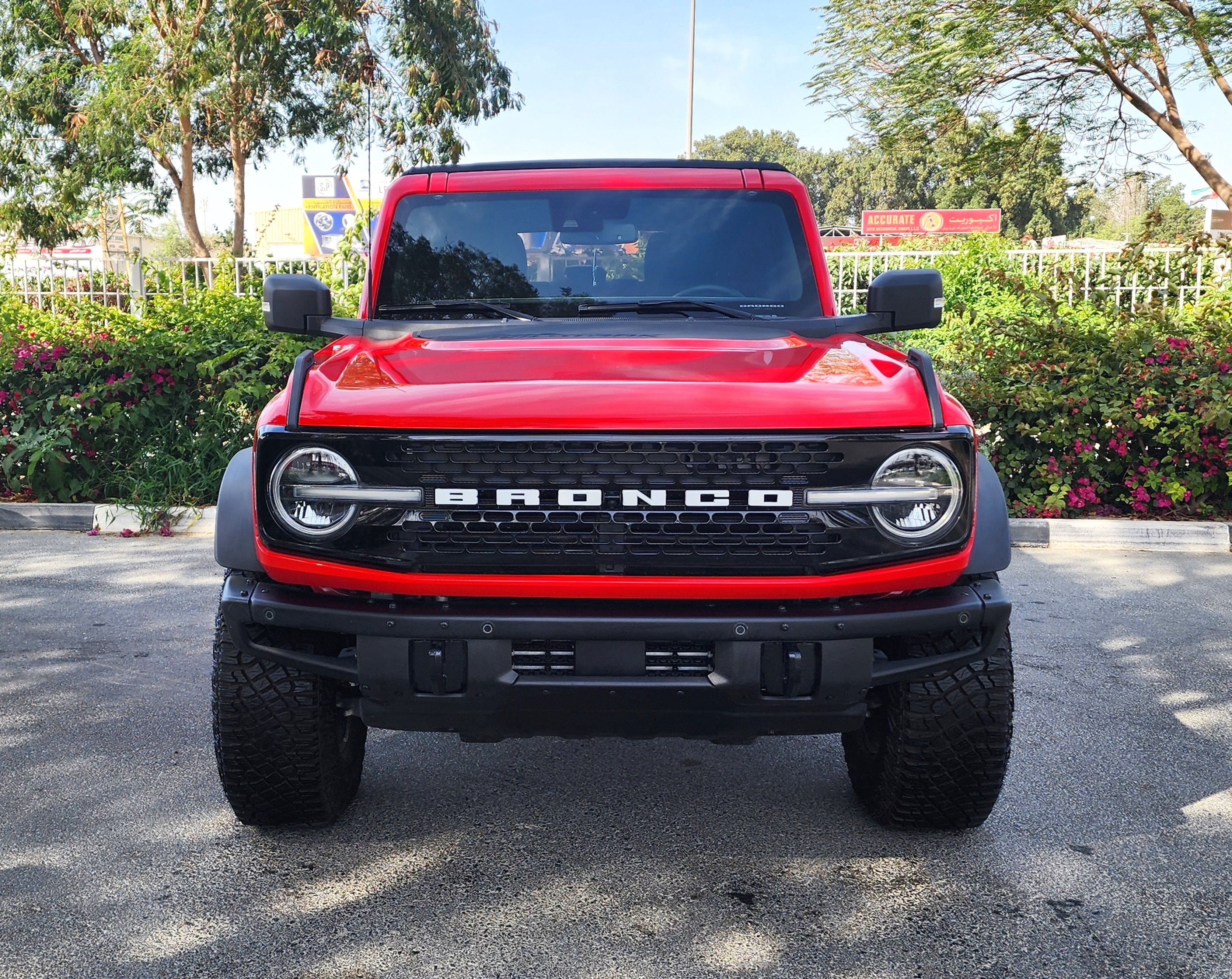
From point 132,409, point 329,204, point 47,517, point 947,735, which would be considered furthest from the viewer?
point 329,204

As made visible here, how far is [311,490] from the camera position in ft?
9.18

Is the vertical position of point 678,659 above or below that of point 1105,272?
below

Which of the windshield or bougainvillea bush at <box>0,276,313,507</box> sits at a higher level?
the windshield

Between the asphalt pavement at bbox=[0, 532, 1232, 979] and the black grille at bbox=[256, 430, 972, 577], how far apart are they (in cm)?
90

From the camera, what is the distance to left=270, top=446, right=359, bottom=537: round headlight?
2.80 metres

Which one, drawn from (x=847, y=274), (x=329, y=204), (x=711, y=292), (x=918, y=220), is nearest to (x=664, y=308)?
(x=711, y=292)

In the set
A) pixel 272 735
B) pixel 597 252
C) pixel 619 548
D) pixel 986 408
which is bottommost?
pixel 272 735

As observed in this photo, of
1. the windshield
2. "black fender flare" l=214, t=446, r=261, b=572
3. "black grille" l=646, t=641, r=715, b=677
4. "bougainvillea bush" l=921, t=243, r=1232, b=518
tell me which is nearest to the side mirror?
the windshield

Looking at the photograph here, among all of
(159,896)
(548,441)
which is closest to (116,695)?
(159,896)

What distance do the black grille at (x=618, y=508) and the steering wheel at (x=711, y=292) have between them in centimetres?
133

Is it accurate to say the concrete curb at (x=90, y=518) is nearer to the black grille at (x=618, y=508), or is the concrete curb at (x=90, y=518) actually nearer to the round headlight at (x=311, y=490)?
the round headlight at (x=311, y=490)

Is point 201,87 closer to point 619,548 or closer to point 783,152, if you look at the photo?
point 619,548

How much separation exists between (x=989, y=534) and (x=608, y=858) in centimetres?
137

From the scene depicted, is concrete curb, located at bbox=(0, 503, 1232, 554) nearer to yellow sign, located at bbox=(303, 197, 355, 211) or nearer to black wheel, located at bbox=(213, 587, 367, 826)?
black wheel, located at bbox=(213, 587, 367, 826)
